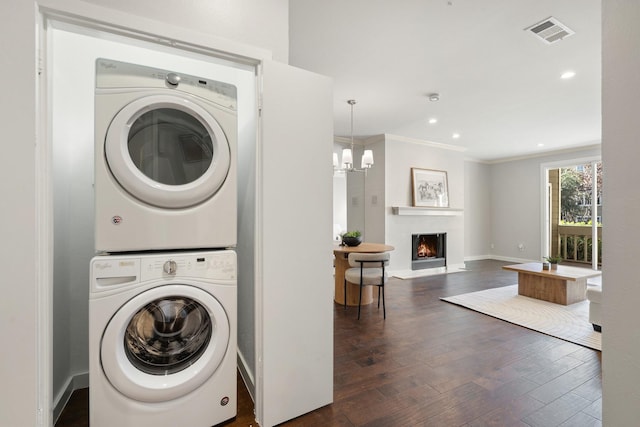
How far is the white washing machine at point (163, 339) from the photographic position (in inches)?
48.4

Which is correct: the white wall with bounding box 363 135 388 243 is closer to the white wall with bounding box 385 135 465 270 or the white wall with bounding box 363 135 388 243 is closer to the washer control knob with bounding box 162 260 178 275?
the white wall with bounding box 385 135 465 270

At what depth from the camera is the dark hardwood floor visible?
62.5 inches

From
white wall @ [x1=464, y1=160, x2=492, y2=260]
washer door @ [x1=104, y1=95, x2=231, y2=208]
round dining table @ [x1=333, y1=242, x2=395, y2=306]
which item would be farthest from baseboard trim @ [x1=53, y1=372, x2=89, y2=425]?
white wall @ [x1=464, y1=160, x2=492, y2=260]

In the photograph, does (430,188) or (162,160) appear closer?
(162,160)

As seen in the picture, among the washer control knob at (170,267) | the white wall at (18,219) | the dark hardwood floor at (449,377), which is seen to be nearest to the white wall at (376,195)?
the dark hardwood floor at (449,377)

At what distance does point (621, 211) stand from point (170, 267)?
1636mm

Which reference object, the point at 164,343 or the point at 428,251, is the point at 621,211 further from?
the point at 428,251

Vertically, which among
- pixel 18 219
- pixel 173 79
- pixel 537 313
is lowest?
pixel 537 313

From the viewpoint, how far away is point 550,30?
228cm

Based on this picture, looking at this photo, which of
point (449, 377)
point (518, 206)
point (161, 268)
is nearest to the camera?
point (161, 268)

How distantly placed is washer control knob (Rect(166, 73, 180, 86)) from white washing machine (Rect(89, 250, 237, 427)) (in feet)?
2.71

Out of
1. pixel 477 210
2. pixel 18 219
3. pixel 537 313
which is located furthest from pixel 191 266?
pixel 477 210

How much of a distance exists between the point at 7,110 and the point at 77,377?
5.42 feet

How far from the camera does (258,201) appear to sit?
1467mm
